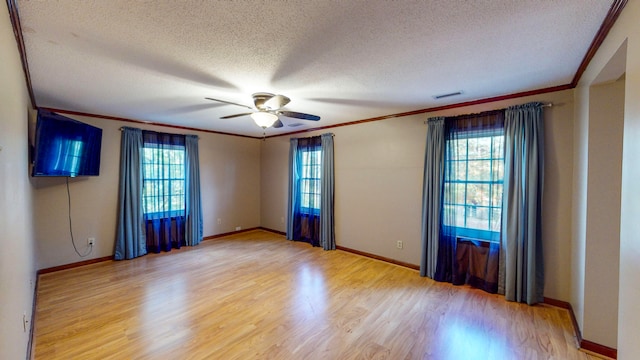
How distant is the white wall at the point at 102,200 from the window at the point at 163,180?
39 centimetres

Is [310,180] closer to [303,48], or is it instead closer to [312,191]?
[312,191]

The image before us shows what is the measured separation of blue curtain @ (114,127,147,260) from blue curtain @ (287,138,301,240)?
261 cm

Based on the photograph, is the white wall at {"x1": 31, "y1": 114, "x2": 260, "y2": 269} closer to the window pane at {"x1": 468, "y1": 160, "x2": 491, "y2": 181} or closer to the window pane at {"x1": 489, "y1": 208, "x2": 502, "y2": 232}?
the window pane at {"x1": 468, "y1": 160, "x2": 491, "y2": 181}

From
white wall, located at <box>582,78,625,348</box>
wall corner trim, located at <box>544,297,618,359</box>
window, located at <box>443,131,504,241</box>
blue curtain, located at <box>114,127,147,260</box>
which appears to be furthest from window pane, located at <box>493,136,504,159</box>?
blue curtain, located at <box>114,127,147,260</box>

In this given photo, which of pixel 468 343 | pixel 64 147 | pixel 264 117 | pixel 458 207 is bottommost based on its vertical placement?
pixel 468 343

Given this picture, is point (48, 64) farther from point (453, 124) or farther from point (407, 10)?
point (453, 124)

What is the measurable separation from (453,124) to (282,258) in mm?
3263

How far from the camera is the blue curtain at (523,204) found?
9.16 feet

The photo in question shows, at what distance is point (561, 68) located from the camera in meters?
2.27

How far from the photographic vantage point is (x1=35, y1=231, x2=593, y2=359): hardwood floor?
6.95 feet

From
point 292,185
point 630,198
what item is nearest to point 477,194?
point 630,198

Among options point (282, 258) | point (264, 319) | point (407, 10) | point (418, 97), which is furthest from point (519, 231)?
point (282, 258)

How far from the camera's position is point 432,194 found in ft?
11.6

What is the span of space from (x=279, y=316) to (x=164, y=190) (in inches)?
136
